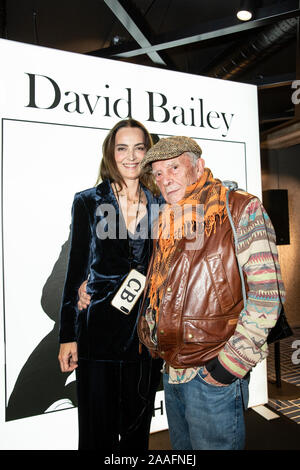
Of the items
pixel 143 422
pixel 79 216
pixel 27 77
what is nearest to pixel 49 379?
pixel 143 422

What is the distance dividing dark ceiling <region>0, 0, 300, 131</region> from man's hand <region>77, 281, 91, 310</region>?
69.1 inches

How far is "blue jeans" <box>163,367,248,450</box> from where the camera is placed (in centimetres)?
111

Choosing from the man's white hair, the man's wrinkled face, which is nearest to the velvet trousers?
the man's wrinkled face

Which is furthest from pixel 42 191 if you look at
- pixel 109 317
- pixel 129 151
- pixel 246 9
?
pixel 246 9

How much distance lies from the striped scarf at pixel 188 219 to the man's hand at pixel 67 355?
2.20 ft

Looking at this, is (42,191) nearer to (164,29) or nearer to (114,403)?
(114,403)

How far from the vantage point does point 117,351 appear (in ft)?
5.40

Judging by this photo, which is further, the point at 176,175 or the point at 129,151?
the point at 129,151

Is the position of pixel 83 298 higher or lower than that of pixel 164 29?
lower

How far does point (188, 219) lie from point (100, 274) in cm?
68

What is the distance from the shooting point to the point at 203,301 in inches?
44.7

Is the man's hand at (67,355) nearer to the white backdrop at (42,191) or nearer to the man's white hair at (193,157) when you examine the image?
the white backdrop at (42,191)

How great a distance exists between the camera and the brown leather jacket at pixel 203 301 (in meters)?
1.12

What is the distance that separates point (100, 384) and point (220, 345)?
817mm
